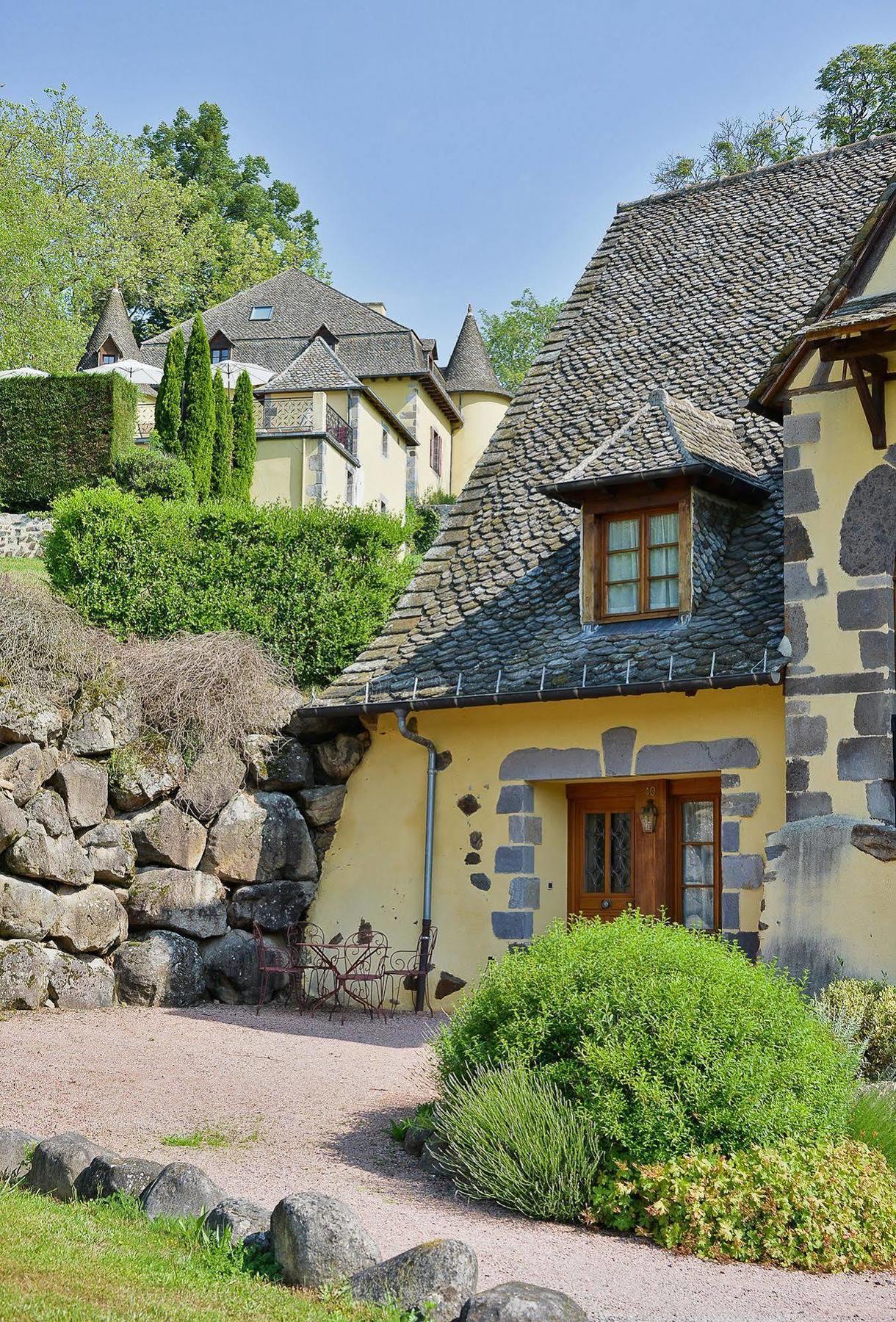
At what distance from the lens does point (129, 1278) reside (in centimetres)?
455

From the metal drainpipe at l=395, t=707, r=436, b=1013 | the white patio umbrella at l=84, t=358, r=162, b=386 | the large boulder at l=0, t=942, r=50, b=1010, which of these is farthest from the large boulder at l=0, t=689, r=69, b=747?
the white patio umbrella at l=84, t=358, r=162, b=386

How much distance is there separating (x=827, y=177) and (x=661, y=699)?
6.97 metres

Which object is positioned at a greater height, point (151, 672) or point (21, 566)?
point (21, 566)

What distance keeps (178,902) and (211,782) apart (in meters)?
1.05

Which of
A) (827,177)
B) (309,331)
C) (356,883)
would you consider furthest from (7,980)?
(309,331)

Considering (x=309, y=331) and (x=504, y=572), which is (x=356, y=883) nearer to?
(x=504, y=572)

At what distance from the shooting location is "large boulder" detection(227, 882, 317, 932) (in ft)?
38.0

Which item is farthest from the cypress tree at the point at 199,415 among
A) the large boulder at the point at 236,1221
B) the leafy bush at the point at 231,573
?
the large boulder at the point at 236,1221

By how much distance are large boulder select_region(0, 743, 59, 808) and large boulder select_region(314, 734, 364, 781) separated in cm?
263

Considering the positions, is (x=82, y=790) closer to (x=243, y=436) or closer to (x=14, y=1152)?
(x=14, y=1152)

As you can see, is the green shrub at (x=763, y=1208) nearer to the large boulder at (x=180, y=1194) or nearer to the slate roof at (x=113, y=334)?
the large boulder at (x=180, y=1194)

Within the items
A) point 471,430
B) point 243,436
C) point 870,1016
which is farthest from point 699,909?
point 471,430

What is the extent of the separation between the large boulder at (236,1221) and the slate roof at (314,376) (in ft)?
88.3

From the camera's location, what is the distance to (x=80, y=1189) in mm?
5559
